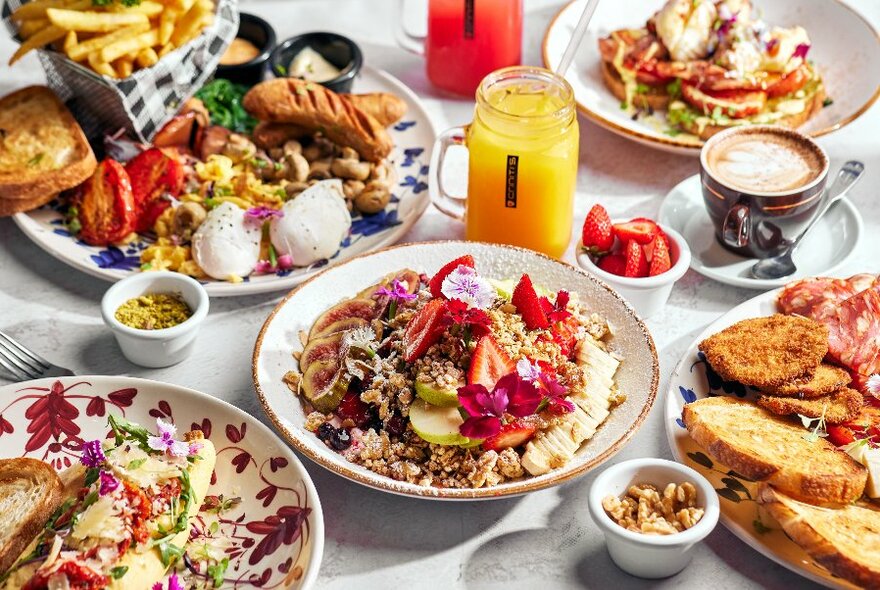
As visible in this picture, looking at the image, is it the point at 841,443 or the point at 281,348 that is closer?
the point at 841,443

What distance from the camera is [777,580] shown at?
2.15 meters

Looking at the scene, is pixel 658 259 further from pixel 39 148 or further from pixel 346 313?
pixel 39 148

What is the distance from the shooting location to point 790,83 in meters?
3.49

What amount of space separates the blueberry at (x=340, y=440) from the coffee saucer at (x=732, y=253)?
122cm

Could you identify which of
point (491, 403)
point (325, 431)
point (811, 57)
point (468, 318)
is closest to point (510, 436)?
point (491, 403)

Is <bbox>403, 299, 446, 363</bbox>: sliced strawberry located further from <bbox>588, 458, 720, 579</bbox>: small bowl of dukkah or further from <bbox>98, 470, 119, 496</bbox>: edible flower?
<bbox>98, 470, 119, 496</bbox>: edible flower

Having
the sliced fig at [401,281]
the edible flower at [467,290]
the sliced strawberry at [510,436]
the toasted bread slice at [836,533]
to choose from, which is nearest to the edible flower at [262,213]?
the sliced fig at [401,281]

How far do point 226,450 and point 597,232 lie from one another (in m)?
1.16

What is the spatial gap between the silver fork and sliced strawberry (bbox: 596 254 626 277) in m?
1.44

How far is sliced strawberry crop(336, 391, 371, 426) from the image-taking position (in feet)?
7.73

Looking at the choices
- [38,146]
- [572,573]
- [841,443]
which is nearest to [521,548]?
[572,573]

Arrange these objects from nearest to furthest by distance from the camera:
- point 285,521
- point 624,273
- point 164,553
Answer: point 164,553, point 285,521, point 624,273

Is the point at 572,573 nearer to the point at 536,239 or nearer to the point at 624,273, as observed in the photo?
the point at 624,273

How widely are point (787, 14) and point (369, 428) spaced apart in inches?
99.4
